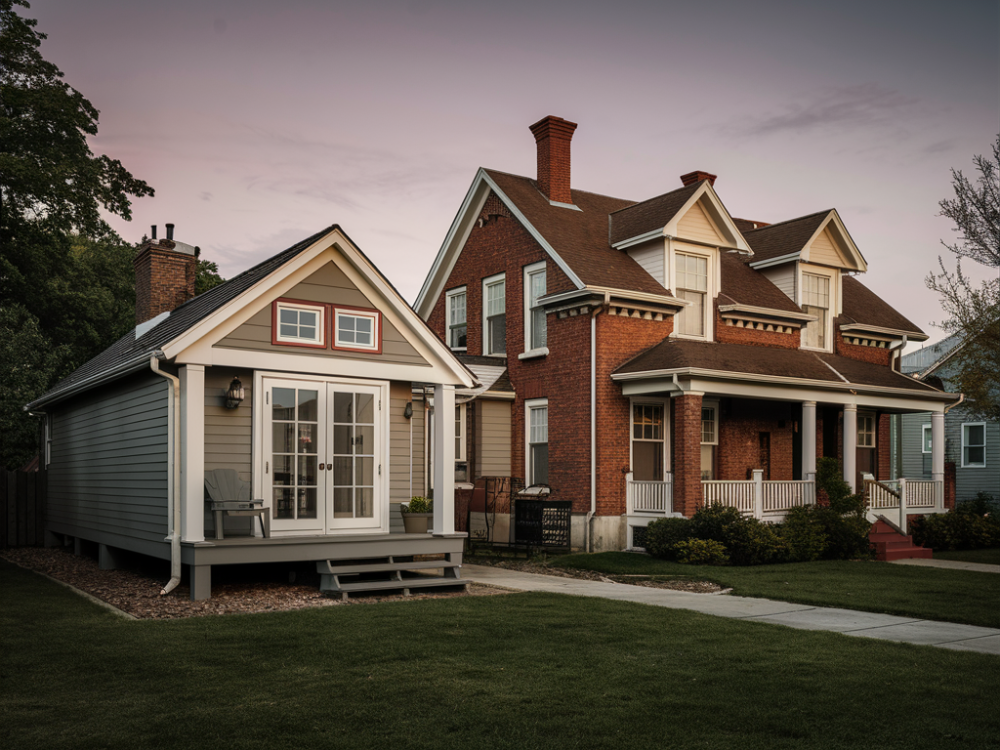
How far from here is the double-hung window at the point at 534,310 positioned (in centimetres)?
2019

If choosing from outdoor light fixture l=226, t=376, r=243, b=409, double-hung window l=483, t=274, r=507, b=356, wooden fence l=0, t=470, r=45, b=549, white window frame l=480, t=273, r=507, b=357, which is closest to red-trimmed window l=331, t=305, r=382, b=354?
outdoor light fixture l=226, t=376, r=243, b=409

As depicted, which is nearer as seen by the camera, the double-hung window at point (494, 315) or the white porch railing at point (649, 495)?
the white porch railing at point (649, 495)

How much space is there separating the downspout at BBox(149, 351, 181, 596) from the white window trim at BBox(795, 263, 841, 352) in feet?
52.5

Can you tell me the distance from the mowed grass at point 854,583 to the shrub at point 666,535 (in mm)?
283

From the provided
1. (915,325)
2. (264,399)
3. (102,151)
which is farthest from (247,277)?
(915,325)

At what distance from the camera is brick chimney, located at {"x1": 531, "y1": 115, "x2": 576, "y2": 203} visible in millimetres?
21953

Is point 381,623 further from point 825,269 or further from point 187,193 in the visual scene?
point 825,269

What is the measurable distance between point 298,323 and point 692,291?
10535 mm

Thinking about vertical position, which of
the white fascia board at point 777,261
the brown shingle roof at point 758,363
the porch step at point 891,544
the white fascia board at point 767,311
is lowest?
the porch step at point 891,544

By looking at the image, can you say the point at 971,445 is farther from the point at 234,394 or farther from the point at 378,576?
the point at 234,394

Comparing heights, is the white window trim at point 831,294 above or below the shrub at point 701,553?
above

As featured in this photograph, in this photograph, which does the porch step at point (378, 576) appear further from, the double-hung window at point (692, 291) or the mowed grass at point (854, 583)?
the double-hung window at point (692, 291)

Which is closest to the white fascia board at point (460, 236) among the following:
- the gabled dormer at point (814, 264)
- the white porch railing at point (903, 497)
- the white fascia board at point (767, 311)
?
the white fascia board at point (767, 311)

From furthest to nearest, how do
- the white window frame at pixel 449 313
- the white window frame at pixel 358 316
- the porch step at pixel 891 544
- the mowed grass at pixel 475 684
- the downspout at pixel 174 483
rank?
1. the white window frame at pixel 449 313
2. the porch step at pixel 891 544
3. the white window frame at pixel 358 316
4. the downspout at pixel 174 483
5. the mowed grass at pixel 475 684
